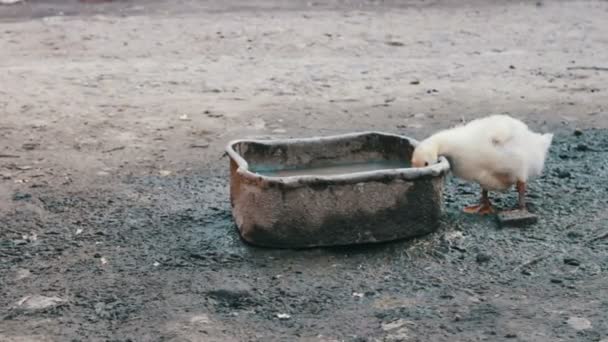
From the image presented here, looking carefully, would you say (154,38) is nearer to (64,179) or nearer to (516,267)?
(64,179)

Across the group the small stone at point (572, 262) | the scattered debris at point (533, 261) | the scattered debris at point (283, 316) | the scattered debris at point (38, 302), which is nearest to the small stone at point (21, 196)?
the scattered debris at point (38, 302)

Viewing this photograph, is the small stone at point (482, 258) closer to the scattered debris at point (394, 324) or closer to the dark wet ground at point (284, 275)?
the dark wet ground at point (284, 275)

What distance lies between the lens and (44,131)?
6250 millimetres

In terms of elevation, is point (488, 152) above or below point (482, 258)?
above

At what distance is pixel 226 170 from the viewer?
18.0ft

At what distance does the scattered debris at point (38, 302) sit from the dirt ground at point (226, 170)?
0.01 meters

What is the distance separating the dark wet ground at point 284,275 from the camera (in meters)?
3.49

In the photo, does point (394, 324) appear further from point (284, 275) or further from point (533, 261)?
point (533, 261)

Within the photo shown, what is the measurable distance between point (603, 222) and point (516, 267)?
78 cm

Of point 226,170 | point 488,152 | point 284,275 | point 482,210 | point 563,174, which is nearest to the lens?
point 284,275

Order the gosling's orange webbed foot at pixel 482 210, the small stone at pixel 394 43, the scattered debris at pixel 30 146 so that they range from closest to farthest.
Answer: the gosling's orange webbed foot at pixel 482 210
the scattered debris at pixel 30 146
the small stone at pixel 394 43

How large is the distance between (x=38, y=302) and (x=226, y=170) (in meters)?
1.96

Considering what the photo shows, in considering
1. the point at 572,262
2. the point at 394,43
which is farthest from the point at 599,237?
the point at 394,43

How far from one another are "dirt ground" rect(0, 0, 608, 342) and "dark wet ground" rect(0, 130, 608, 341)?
0.4 inches
